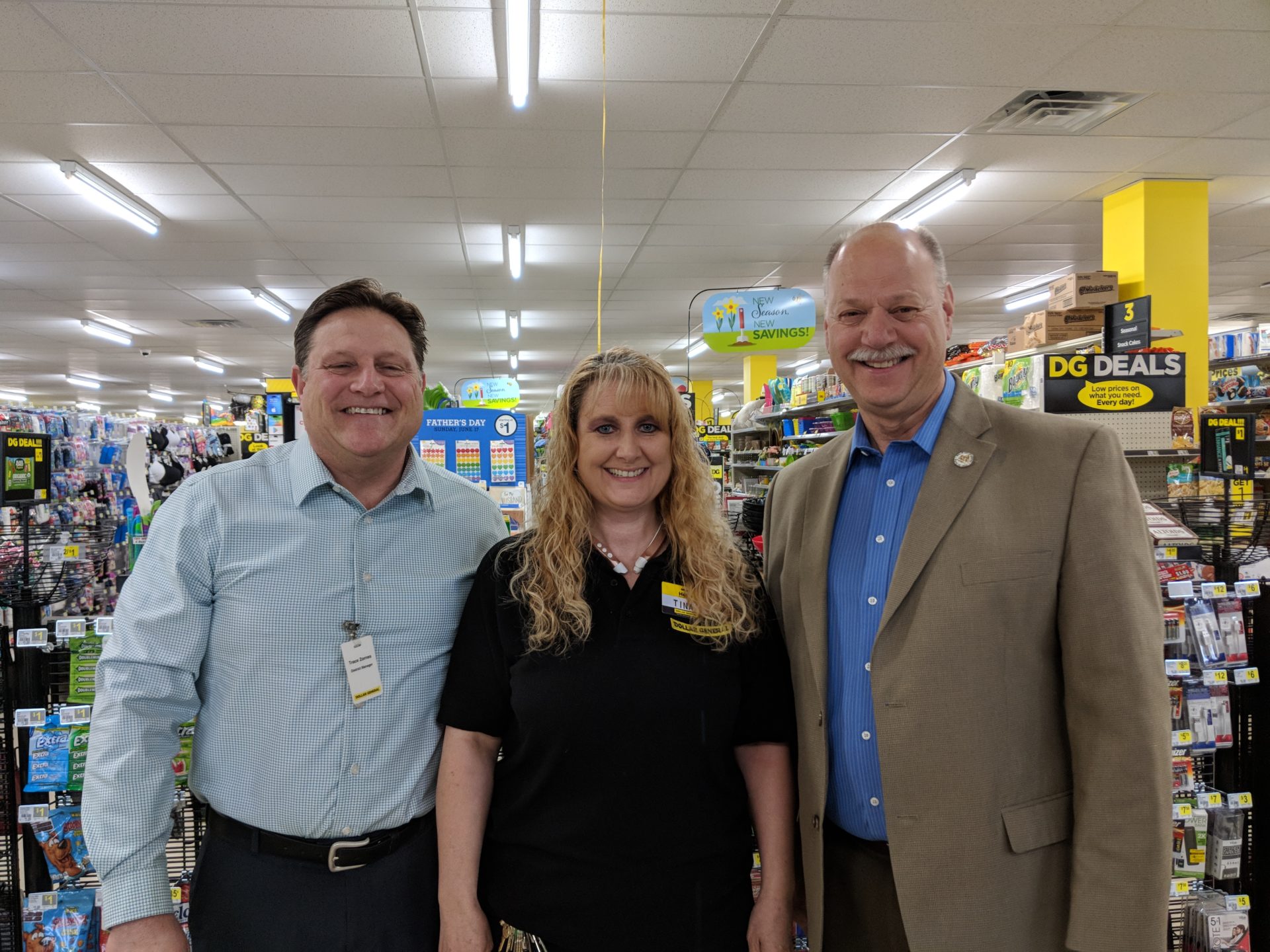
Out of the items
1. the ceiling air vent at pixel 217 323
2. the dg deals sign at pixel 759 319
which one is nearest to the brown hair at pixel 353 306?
the dg deals sign at pixel 759 319

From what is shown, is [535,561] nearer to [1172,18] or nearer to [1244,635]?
[1244,635]

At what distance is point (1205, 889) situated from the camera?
8.73 feet

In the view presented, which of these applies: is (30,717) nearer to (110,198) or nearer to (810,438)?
(110,198)

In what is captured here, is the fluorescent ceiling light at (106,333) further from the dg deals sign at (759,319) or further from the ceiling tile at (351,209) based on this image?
the dg deals sign at (759,319)

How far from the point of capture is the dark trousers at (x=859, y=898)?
152 centimetres

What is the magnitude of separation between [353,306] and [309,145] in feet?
14.3

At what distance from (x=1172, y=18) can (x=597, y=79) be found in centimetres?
299

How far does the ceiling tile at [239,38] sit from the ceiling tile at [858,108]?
203 cm

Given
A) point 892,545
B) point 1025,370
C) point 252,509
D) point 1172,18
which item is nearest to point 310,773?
point 252,509

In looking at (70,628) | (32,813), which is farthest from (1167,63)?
(32,813)

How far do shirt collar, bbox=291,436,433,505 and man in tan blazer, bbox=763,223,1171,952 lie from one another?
881 millimetres

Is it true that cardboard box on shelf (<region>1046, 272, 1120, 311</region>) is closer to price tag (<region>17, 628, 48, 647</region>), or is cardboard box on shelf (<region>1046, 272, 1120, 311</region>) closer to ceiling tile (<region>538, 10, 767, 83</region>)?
ceiling tile (<region>538, 10, 767, 83</region>)

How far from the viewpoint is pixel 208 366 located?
15281mm

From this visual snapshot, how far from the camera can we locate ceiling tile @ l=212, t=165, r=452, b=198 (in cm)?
571
